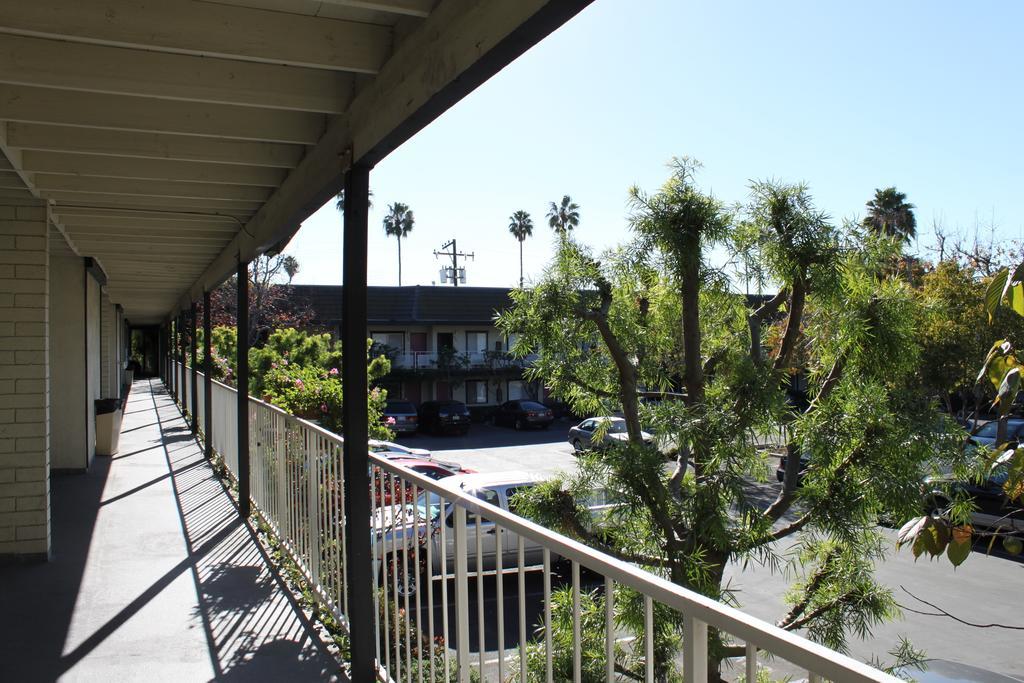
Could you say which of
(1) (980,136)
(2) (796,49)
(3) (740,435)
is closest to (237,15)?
(3) (740,435)

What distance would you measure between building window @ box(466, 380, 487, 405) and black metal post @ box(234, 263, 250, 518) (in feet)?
86.0

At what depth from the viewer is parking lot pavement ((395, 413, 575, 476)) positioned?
20.7 m

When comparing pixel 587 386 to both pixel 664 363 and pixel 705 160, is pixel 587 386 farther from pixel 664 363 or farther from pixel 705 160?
pixel 705 160

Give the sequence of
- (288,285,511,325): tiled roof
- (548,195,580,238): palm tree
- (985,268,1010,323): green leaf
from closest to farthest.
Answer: (985,268,1010,323): green leaf
(288,285,511,325): tiled roof
(548,195,580,238): palm tree

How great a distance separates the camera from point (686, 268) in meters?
4.48

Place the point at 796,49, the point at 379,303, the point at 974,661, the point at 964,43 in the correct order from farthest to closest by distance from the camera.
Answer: the point at 379,303 → the point at 974,661 → the point at 796,49 → the point at 964,43

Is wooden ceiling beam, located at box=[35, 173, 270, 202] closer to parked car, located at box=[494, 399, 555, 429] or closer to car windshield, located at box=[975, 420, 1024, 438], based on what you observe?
car windshield, located at box=[975, 420, 1024, 438]

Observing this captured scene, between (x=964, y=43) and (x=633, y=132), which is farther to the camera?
(x=633, y=132)

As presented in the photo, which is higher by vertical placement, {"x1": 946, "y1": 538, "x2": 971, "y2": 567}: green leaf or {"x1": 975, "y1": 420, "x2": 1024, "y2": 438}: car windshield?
{"x1": 946, "y1": 538, "x2": 971, "y2": 567}: green leaf

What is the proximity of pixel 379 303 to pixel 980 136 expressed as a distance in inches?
943

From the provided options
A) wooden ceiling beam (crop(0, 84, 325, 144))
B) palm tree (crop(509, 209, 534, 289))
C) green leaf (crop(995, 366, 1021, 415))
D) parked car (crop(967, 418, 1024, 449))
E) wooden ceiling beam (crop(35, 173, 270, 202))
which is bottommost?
parked car (crop(967, 418, 1024, 449))

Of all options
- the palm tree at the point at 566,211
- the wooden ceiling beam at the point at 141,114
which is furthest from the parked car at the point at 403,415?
the palm tree at the point at 566,211

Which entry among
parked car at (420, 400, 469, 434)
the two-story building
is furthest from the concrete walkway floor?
the two-story building

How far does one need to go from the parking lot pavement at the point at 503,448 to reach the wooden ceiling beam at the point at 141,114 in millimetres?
15077
